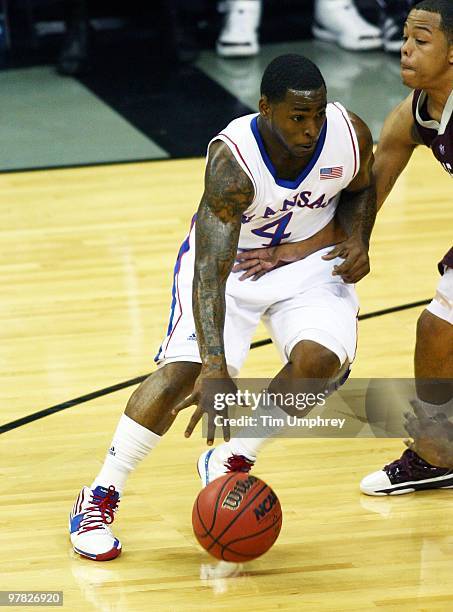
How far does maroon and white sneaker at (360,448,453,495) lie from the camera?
4984 millimetres

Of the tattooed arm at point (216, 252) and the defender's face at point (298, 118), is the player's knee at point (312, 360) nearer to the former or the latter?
the tattooed arm at point (216, 252)

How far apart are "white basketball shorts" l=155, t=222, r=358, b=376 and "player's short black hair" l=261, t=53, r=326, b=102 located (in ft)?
2.39

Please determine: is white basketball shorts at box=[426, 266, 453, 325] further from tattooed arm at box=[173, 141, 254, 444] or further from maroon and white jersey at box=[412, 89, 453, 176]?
tattooed arm at box=[173, 141, 254, 444]

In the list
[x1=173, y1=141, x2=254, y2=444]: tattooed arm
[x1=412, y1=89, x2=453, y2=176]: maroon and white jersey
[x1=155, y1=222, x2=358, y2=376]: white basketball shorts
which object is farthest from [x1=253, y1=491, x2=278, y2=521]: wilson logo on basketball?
[x1=412, y1=89, x2=453, y2=176]: maroon and white jersey

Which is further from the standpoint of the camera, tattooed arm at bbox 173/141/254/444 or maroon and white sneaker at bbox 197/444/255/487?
maroon and white sneaker at bbox 197/444/255/487

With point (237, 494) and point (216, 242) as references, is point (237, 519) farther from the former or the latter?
point (216, 242)

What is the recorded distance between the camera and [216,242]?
4387 mm

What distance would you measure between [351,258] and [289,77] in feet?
2.66

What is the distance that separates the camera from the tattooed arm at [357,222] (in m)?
4.82

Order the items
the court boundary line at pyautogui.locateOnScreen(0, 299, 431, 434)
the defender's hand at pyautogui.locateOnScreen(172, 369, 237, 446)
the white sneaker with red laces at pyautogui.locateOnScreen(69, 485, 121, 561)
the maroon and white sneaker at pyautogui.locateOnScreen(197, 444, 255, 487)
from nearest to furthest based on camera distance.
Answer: the defender's hand at pyautogui.locateOnScreen(172, 369, 237, 446), the white sneaker with red laces at pyautogui.locateOnScreen(69, 485, 121, 561), the maroon and white sneaker at pyautogui.locateOnScreen(197, 444, 255, 487), the court boundary line at pyautogui.locateOnScreen(0, 299, 431, 434)

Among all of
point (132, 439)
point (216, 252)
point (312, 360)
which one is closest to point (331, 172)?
point (216, 252)

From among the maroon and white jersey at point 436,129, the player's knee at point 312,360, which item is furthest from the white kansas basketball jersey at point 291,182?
the player's knee at point 312,360

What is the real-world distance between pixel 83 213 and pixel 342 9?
4.39 metres

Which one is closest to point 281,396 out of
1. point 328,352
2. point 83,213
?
point 328,352
